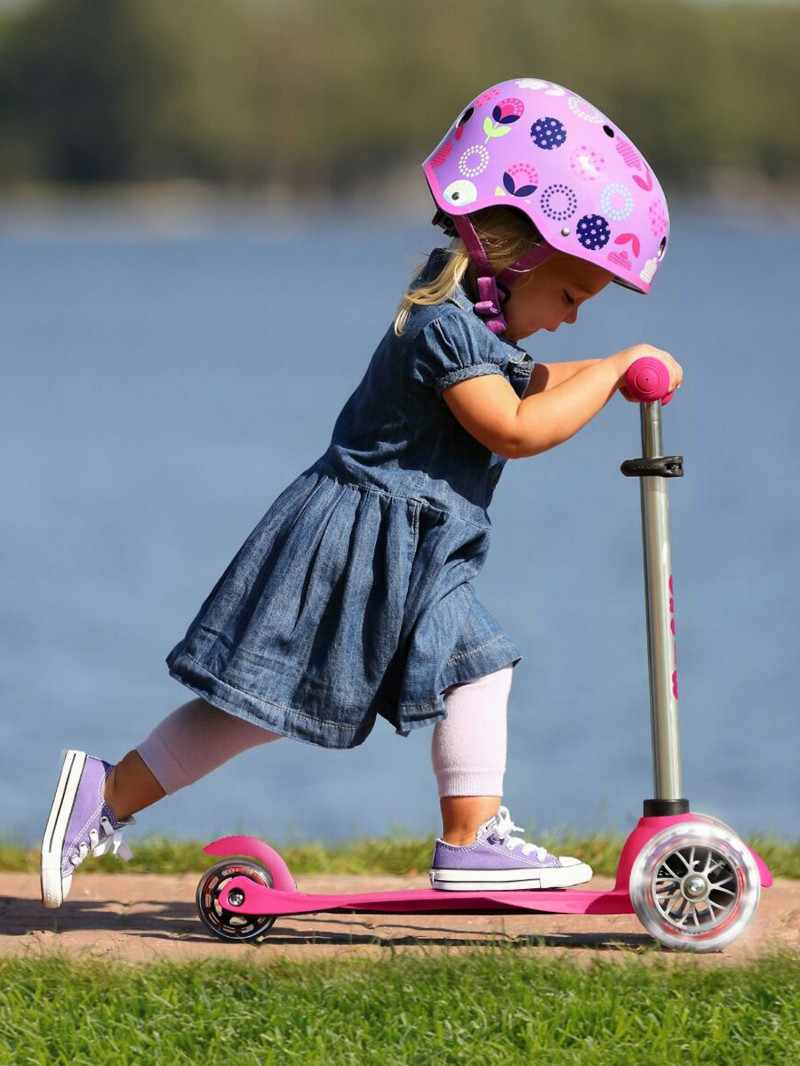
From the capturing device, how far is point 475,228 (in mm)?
3447

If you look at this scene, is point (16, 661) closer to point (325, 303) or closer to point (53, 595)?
point (53, 595)

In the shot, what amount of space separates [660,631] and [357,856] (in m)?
1.35

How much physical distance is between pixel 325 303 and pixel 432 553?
1383 inches

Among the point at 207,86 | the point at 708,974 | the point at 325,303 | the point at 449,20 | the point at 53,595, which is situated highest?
the point at 449,20

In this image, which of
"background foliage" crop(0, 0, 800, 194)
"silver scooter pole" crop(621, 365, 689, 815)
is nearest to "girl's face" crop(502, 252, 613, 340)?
"silver scooter pole" crop(621, 365, 689, 815)

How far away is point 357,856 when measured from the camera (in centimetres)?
448

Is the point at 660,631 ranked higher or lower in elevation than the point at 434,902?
higher

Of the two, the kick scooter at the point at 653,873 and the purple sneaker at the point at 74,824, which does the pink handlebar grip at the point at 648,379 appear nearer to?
the kick scooter at the point at 653,873

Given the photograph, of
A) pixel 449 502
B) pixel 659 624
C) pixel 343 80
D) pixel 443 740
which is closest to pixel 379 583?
pixel 449 502

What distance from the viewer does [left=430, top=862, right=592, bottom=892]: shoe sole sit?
3.41 m

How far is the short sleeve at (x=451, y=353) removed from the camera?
11.0 ft

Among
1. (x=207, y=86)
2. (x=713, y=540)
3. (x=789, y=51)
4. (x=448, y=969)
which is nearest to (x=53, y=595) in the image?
(x=713, y=540)

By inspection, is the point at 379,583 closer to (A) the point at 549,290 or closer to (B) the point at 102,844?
(A) the point at 549,290

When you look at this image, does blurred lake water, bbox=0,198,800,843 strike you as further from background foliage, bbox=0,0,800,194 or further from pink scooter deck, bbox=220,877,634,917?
background foliage, bbox=0,0,800,194
